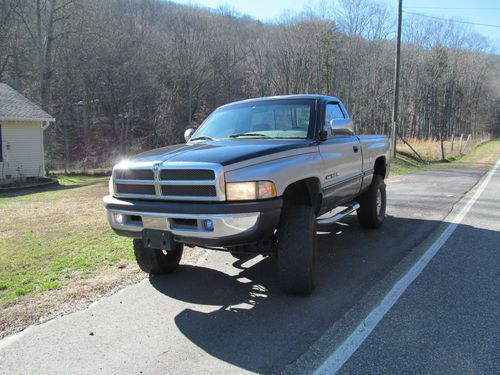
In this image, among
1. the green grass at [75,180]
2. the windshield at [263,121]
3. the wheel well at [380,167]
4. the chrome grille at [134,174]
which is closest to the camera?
the chrome grille at [134,174]

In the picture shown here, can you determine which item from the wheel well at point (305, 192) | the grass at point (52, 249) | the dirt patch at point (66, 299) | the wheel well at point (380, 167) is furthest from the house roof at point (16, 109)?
the wheel well at point (305, 192)

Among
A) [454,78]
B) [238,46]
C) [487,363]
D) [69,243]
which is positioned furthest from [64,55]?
[454,78]

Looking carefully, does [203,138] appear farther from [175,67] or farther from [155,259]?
[175,67]

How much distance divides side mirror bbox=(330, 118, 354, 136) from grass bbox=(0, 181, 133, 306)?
10.3ft

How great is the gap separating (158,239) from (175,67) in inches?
1836

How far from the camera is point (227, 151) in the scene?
12.4ft

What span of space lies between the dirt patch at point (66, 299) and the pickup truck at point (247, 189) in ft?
1.30

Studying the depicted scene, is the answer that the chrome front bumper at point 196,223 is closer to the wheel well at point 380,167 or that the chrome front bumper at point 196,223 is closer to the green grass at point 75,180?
the wheel well at point 380,167

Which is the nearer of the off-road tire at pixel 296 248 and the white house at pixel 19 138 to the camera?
the off-road tire at pixel 296 248

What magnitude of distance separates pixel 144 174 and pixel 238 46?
173ft

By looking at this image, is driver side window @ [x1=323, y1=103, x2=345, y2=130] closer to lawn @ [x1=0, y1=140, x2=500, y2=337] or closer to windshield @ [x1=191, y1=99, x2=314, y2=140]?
windshield @ [x1=191, y1=99, x2=314, y2=140]

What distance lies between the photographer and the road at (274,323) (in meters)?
2.97

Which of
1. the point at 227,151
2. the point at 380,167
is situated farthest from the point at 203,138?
the point at 380,167

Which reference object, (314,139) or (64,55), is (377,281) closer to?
(314,139)
